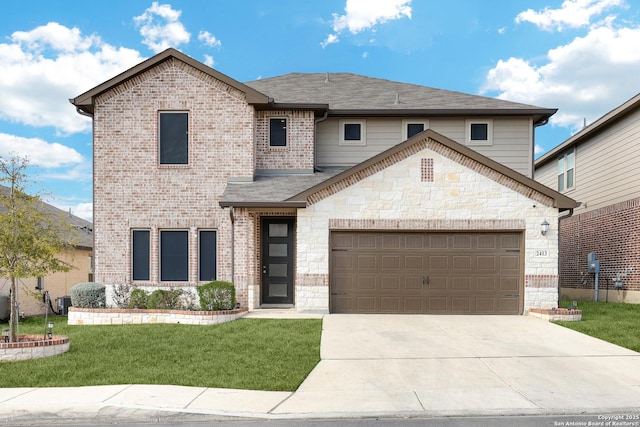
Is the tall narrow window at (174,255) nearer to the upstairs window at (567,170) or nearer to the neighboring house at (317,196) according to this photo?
the neighboring house at (317,196)

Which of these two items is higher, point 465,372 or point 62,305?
point 465,372

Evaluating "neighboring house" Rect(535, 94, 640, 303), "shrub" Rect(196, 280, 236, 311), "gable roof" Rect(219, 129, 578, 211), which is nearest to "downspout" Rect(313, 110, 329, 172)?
"gable roof" Rect(219, 129, 578, 211)

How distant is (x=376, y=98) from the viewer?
18453mm

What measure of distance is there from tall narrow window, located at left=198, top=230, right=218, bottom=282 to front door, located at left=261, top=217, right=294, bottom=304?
4.89 ft

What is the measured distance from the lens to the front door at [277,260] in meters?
15.3

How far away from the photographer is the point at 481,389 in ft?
24.8

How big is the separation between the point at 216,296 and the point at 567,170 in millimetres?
18038

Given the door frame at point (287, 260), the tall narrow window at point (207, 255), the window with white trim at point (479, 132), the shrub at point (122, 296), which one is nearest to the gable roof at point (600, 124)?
the window with white trim at point (479, 132)

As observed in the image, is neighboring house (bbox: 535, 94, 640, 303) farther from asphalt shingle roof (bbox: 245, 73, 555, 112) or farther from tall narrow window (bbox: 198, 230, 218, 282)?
tall narrow window (bbox: 198, 230, 218, 282)

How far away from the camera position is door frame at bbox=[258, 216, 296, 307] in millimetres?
15281

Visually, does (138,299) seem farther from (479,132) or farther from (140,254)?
(479,132)

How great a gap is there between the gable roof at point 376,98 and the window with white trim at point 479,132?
0.47 m

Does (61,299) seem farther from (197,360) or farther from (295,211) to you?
(197,360)

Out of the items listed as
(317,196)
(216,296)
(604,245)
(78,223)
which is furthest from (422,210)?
(78,223)
